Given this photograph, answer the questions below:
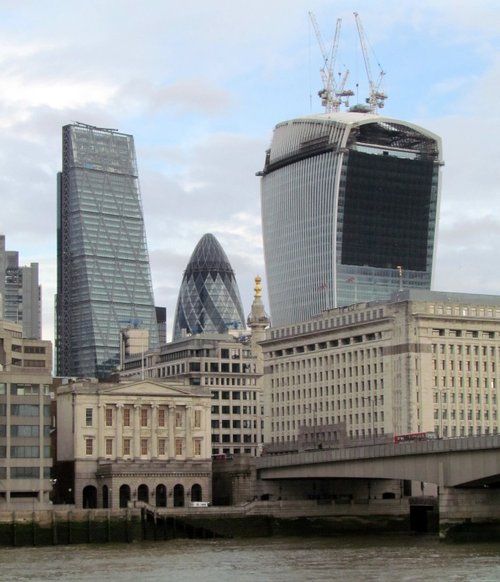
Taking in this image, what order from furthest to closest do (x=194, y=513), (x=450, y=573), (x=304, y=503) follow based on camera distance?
(x=304, y=503) → (x=194, y=513) → (x=450, y=573)

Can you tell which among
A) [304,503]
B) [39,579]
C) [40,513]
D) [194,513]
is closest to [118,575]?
[39,579]

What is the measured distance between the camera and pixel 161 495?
198 m

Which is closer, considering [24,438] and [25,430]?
[25,430]

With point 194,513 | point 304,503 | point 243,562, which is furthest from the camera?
point 304,503

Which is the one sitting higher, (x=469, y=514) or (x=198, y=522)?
(x=469, y=514)

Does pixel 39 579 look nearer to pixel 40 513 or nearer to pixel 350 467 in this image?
pixel 40 513

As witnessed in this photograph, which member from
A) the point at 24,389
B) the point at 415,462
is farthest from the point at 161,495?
the point at 415,462

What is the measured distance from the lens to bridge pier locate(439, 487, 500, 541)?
151 meters

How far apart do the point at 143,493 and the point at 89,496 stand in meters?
7.49

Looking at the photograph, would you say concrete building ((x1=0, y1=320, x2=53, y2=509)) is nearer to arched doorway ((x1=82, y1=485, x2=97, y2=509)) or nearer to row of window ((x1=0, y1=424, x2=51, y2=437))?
row of window ((x1=0, y1=424, x2=51, y2=437))

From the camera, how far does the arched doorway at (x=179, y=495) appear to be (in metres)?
198

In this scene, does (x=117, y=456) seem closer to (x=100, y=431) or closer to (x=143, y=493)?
(x=100, y=431)

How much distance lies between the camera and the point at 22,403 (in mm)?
176500

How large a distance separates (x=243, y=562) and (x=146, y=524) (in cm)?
3912
